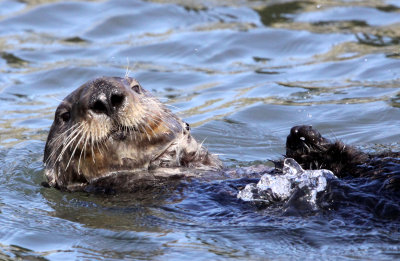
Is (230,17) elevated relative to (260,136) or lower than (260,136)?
elevated

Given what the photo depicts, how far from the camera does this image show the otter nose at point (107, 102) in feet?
15.8

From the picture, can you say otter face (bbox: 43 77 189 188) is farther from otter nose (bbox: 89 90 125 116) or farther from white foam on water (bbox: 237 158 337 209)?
white foam on water (bbox: 237 158 337 209)

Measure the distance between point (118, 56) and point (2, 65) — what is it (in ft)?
5.45

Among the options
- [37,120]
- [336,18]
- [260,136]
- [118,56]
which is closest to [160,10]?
[118,56]

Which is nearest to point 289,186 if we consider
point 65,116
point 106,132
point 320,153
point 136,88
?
point 320,153

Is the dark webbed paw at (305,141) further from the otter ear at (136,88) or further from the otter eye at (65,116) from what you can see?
the otter eye at (65,116)

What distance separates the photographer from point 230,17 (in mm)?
11617

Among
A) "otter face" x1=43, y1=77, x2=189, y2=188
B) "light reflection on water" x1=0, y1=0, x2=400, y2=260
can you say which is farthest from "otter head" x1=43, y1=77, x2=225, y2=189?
"light reflection on water" x1=0, y1=0, x2=400, y2=260

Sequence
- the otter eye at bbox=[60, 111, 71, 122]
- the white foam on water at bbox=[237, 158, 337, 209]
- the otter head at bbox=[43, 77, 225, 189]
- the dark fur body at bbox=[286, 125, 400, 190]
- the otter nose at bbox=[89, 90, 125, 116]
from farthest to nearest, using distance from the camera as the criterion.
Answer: the otter eye at bbox=[60, 111, 71, 122]
the otter head at bbox=[43, 77, 225, 189]
the otter nose at bbox=[89, 90, 125, 116]
the dark fur body at bbox=[286, 125, 400, 190]
the white foam on water at bbox=[237, 158, 337, 209]

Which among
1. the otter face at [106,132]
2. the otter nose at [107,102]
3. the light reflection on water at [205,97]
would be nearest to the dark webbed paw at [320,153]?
the light reflection on water at [205,97]

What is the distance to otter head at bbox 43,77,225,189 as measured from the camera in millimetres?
4906

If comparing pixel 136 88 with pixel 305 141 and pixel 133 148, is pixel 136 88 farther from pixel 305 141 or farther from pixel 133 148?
pixel 305 141

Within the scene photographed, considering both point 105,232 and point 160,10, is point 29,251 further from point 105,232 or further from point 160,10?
point 160,10

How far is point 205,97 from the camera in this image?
863 cm
